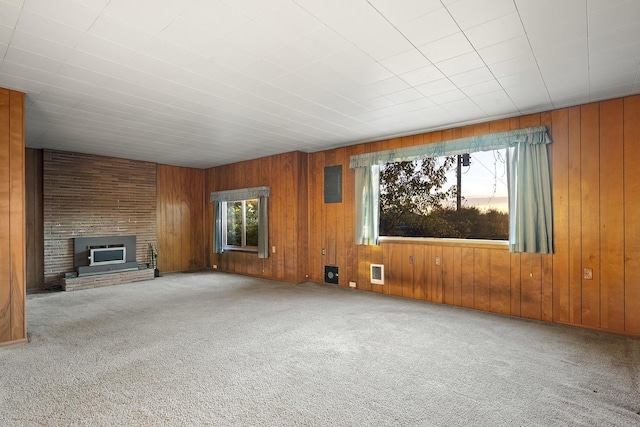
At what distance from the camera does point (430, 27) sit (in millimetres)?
2271

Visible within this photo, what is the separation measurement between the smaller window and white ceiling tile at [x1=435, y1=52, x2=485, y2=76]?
17.0 feet

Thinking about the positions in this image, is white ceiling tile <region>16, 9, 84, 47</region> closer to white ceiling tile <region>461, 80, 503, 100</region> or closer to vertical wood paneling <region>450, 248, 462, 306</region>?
white ceiling tile <region>461, 80, 503, 100</region>

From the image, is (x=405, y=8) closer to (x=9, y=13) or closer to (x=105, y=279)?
(x=9, y=13)

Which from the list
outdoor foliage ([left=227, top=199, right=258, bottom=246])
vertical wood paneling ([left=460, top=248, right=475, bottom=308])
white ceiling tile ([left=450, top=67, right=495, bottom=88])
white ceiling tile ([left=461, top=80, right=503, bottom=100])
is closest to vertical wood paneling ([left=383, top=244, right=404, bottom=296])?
vertical wood paneling ([left=460, top=248, right=475, bottom=308])

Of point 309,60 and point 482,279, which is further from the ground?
point 309,60

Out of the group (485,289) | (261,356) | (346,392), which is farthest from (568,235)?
(261,356)

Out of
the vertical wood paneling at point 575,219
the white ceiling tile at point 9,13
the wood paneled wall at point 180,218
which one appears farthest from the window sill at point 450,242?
the wood paneled wall at point 180,218

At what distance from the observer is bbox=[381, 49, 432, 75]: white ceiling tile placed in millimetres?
2641

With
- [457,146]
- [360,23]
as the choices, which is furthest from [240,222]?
[360,23]

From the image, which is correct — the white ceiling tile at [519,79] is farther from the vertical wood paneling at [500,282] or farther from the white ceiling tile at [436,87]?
the vertical wood paneling at [500,282]

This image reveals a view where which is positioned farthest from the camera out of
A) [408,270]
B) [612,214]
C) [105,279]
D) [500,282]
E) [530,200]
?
[105,279]

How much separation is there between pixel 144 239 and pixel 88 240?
3.50 ft

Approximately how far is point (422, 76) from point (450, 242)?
2.61 metres

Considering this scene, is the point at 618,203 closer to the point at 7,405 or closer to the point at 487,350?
the point at 487,350
